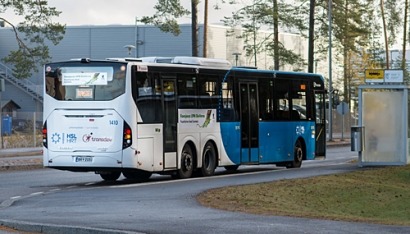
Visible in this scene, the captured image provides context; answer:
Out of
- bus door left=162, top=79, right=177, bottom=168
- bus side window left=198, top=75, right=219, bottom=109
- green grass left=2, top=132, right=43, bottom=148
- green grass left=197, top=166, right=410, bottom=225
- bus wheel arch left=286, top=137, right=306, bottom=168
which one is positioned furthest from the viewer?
green grass left=2, top=132, right=43, bottom=148

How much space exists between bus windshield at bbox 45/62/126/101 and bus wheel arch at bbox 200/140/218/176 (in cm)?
422

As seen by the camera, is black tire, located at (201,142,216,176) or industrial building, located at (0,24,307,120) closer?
black tire, located at (201,142,216,176)

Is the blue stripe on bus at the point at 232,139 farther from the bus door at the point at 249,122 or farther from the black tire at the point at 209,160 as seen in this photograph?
the black tire at the point at 209,160

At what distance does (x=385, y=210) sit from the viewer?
2197 centimetres

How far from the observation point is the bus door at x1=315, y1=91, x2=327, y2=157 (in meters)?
34.3

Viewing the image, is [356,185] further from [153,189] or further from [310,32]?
[310,32]

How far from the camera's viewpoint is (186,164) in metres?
26.7

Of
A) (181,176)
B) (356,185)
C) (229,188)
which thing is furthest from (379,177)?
(229,188)

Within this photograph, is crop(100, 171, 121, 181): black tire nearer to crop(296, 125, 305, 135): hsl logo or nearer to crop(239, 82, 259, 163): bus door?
crop(239, 82, 259, 163): bus door

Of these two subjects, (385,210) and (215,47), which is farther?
(215,47)

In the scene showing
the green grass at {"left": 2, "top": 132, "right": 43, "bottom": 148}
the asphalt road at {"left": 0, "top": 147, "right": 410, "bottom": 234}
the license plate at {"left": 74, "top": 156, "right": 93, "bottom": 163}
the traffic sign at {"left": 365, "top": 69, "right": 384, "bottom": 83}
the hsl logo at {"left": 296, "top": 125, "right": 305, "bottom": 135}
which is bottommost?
the green grass at {"left": 2, "top": 132, "right": 43, "bottom": 148}

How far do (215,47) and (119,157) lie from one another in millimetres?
60151

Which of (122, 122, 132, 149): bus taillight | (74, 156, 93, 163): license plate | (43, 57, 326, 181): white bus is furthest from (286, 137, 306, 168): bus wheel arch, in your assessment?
(74, 156, 93, 163): license plate

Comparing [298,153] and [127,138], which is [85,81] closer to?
[127,138]
